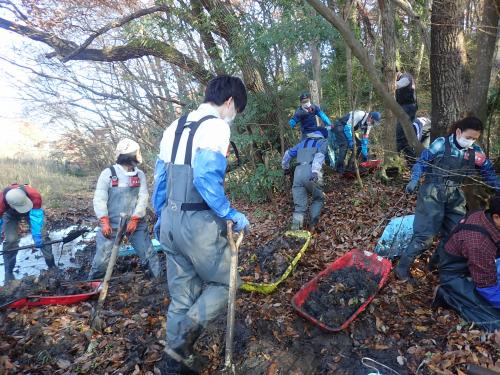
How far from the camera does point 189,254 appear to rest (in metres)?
2.98

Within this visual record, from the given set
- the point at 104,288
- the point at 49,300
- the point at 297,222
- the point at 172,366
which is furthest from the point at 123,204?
the point at 297,222

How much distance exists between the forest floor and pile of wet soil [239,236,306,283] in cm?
22

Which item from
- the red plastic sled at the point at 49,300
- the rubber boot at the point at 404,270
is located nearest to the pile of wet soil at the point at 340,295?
the rubber boot at the point at 404,270

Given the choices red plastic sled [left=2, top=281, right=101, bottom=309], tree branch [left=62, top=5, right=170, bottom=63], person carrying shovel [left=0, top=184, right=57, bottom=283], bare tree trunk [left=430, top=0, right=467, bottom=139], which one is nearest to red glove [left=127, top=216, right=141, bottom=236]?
red plastic sled [left=2, top=281, right=101, bottom=309]

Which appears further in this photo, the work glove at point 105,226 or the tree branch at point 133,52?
the tree branch at point 133,52

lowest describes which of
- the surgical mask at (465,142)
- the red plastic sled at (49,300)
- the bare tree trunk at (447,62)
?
the red plastic sled at (49,300)

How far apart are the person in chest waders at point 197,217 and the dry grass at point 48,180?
10276 millimetres

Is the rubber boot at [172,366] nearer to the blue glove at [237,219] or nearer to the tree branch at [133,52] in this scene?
the blue glove at [237,219]

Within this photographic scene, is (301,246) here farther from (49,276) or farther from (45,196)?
(45,196)

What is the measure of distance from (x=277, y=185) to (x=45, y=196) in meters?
9.28

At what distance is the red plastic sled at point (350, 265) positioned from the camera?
11.9ft

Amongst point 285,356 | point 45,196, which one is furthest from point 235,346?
point 45,196

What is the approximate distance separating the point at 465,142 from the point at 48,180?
16317 millimetres

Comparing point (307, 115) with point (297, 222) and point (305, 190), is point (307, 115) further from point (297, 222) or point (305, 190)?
point (297, 222)
